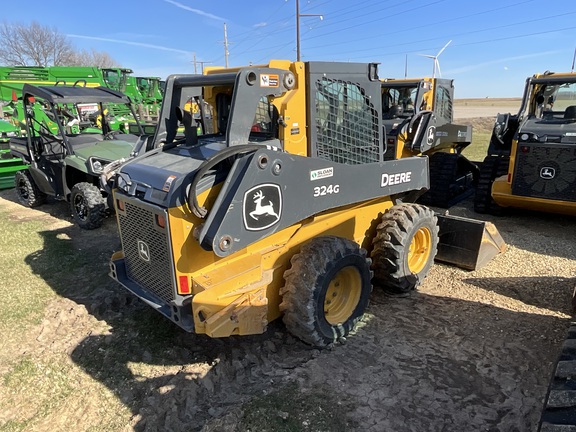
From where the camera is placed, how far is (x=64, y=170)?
7.23m

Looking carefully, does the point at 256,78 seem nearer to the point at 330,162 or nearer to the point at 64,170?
the point at 330,162

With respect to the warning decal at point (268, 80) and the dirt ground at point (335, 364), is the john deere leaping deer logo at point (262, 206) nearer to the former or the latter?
the warning decal at point (268, 80)

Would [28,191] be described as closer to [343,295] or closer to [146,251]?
[146,251]

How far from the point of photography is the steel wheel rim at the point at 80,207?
7.04m

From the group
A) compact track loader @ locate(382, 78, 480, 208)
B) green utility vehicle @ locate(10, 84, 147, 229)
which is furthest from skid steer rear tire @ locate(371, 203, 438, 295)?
green utility vehicle @ locate(10, 84, 147, 229)

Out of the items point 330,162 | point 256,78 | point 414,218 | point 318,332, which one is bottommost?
point 318,332

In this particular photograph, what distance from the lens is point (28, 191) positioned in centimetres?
860

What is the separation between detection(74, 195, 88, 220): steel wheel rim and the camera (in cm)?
704

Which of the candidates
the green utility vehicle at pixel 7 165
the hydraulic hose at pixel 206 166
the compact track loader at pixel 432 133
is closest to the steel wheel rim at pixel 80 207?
the green utility vehicle at pixel 7 165

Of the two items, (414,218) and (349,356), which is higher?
(414,218)

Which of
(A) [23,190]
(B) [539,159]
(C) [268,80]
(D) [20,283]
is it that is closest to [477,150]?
(B) [539,159]

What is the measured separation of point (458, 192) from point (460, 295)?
4396 mm

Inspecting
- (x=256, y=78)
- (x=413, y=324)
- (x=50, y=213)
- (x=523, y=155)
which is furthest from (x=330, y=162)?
(x=50, y=213)

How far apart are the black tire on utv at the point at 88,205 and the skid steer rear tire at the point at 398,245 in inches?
179
